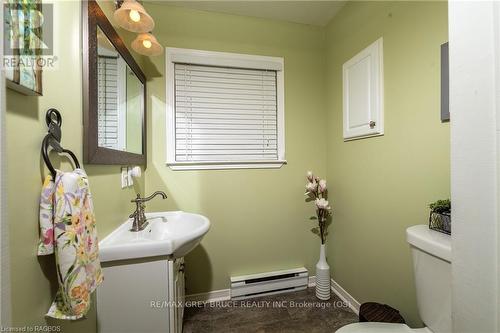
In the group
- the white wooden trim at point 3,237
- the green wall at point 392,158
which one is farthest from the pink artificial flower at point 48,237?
the green wall at point 392,158

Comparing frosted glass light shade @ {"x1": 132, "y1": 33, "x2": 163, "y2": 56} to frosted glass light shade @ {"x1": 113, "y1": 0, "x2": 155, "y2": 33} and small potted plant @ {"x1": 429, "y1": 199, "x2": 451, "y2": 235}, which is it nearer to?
frosted glass light shade @ {"x1": 113, "y1": 0, "x2": 155, "y2": 33}

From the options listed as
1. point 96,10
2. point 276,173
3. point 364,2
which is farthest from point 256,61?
point 96,10

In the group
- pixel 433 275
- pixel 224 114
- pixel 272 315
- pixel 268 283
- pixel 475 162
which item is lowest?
pixel 272 315

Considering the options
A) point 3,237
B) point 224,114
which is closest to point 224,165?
point 224,114

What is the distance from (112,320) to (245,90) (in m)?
1.72

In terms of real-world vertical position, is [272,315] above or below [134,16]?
below

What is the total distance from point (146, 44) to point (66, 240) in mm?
1213

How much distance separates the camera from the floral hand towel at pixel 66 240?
62 centimetres

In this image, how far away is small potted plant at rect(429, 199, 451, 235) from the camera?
0.92m

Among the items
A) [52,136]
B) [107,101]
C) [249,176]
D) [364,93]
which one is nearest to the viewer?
[52,136]

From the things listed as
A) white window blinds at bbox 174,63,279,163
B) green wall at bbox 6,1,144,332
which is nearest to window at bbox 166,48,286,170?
white window blinds at bbox 174,63,279,163

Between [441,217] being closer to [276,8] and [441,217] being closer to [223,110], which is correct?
[223,110]

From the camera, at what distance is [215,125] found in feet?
5.94

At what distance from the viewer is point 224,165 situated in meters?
1.80
